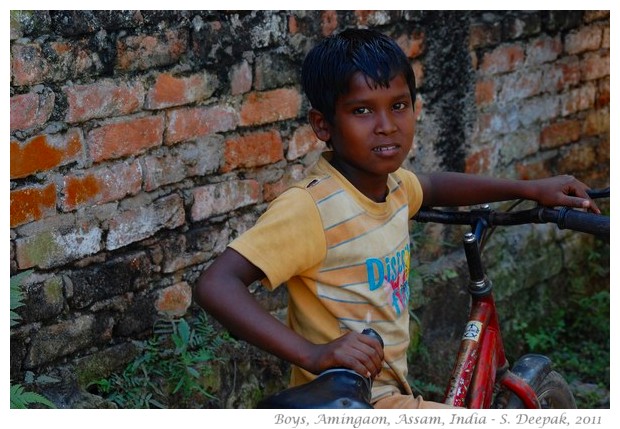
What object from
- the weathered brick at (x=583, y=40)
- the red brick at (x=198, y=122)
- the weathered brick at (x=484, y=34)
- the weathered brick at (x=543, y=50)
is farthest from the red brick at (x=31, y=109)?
the weathered brick at (x=583, y=40)

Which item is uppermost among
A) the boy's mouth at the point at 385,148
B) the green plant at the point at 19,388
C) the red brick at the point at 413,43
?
the red brick at the point at 413,43

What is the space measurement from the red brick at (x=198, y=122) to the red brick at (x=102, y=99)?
0.48ft

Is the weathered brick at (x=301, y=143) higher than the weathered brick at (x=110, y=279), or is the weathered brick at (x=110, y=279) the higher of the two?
the weathered brick at (x=301, y=143)

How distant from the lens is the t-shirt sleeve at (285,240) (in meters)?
2.06

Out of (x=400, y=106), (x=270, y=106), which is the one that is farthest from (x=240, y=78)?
(x=400, y=106)

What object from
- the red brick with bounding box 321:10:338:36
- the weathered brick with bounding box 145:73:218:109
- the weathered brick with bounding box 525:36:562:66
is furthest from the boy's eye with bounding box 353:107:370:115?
the weathered brick with bounding box 525:36:562:66

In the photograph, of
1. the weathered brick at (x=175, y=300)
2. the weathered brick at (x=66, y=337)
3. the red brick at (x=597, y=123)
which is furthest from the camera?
the red brick at (x=597, y=123)

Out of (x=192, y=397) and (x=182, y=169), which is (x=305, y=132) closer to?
(x=182, y=169)

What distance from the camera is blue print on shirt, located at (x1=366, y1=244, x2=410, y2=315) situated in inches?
89.7

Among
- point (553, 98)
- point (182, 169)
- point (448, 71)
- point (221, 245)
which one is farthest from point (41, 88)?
point (553, 98)

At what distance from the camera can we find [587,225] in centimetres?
224

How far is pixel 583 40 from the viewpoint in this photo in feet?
15.2

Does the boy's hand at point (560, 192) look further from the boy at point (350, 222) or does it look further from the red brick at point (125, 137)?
the red brick at point (125, 137)
